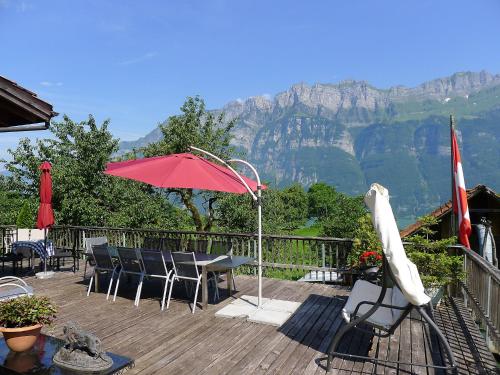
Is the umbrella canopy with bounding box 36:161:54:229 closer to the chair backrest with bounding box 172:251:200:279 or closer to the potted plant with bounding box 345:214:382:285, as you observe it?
the chair backrest with bounding box 172:251:200:279

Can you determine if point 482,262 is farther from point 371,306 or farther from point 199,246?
point 199,246

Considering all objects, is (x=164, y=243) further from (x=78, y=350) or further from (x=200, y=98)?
(x=200, y=98)

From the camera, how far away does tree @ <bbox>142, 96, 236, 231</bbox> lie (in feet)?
54.0

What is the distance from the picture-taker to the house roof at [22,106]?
13.4 feet

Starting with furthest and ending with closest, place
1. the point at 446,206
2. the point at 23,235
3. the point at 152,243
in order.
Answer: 1. the point at 446,206
2. the point at 23,235
3. the point at 152,243

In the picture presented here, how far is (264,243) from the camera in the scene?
9.78 metres

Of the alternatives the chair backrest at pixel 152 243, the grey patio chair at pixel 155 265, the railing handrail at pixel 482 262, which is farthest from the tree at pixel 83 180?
the railing handrail at pixel 482 262

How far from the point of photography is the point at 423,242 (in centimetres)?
587

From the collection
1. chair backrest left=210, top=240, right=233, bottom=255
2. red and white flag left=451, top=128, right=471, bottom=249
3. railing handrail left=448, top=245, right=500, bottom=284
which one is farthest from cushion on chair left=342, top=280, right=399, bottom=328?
chair backrest left=210, top=240, right=233, bottom=255

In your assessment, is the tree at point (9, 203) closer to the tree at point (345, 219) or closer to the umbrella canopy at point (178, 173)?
the umbrella canopy at point (178, 173)

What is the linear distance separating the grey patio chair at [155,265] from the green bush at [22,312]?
2.04 meters

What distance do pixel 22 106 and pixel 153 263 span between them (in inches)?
104

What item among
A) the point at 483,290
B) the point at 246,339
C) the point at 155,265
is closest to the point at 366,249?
the point at 483,290

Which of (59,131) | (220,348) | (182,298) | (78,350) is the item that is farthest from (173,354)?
(59,131)
